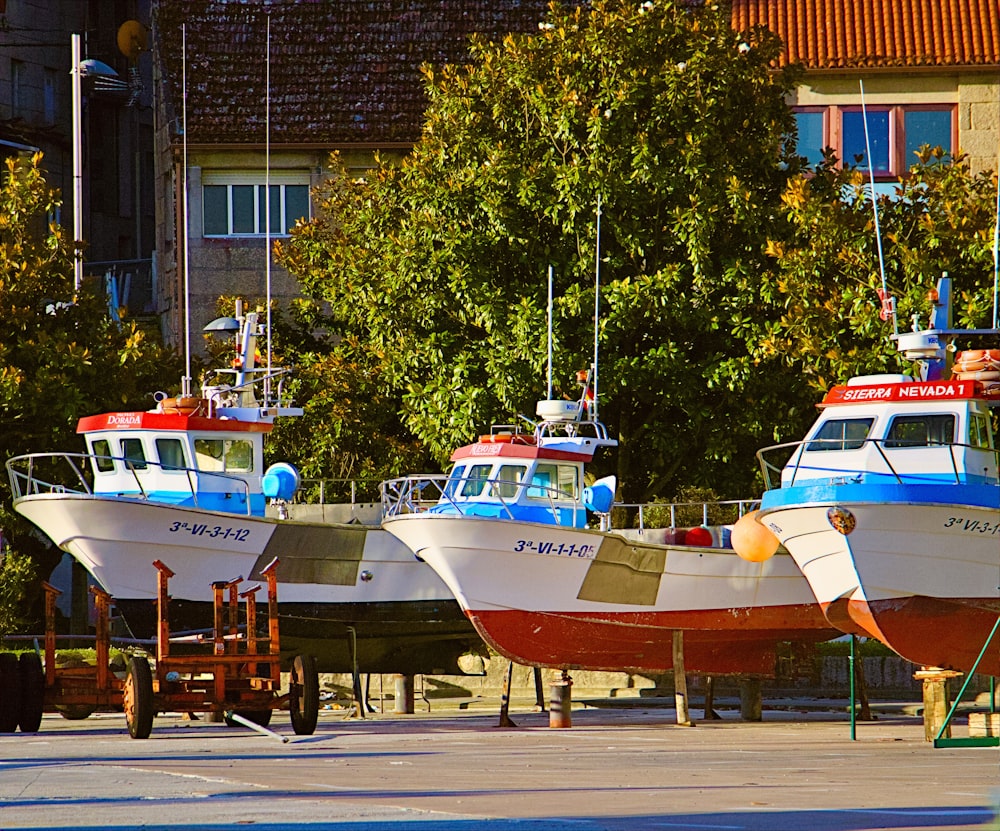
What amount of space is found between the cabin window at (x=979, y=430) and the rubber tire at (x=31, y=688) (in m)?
10.5

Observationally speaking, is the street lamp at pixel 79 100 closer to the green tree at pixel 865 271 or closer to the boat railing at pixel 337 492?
the boat railing at pixel 337 492

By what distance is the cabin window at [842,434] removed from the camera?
2081 cm

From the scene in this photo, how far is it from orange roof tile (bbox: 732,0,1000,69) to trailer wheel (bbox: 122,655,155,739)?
21716 millimetres

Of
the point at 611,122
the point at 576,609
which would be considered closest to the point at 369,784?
the point at 576,609

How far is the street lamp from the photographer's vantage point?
99.0 ft

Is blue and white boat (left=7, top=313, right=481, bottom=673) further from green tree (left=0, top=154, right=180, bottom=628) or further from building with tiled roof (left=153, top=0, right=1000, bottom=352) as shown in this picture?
building with tiled roof (left=153, top=0, right=1000, bottom=352)

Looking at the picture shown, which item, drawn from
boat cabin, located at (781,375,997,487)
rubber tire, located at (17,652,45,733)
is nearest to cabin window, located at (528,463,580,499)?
boat cabin, located at (781,375,997,487)

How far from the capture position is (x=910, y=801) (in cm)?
1166

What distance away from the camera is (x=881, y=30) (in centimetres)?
3691

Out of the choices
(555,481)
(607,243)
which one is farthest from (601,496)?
(607,243)

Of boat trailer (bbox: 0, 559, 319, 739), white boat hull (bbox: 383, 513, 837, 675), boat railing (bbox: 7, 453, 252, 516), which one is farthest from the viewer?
boat railing (bbox: 7, 453, 252, 516)

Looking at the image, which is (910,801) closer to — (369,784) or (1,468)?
(369,784)

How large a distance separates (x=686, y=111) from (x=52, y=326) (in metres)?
10.4

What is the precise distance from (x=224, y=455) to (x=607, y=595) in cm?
586
